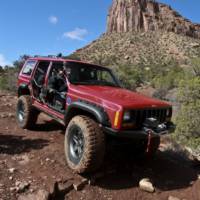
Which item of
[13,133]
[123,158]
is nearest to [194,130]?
[123,158]

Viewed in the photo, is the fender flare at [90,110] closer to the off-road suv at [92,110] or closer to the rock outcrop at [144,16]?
the off-road suv at [92,110]

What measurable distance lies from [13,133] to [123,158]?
2.79 metres

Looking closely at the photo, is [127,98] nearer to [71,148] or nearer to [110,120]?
[110,120]

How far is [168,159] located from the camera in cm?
666

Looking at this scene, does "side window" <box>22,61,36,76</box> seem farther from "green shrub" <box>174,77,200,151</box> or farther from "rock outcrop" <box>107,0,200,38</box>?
"rock outcrop" <box>107,0,200,38</box>

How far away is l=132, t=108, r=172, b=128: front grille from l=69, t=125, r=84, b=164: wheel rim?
3.15 feet

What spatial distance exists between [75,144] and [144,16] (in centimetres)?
10675

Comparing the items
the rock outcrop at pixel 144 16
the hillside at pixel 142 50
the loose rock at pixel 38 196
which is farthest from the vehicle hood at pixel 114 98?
the rock outcrop at pixel 144 16

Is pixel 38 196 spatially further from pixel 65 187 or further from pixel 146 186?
pixel 146 186

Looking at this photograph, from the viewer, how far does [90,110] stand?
505 cm

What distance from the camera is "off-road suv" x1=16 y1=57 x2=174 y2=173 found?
189 inches

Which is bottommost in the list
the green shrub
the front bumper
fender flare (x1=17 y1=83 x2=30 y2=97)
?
the green shrub

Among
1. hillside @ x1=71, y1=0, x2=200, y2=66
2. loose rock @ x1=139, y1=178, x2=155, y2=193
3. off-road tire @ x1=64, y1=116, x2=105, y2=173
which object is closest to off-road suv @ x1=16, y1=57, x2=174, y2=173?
off-road tire @ x1=64, y1=116, x2=105, y2=173

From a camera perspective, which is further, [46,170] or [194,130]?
[194,130]
